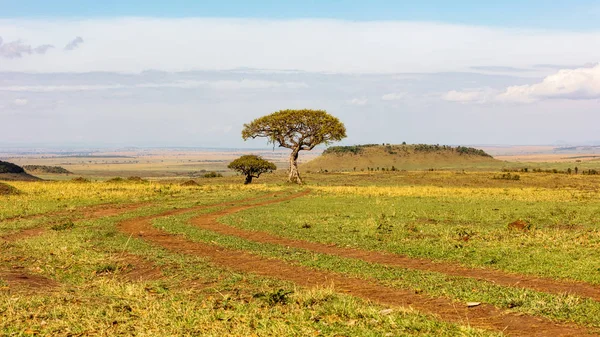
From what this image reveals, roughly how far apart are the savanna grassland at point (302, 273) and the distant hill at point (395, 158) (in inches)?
3373

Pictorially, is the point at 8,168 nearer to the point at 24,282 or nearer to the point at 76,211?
the point at 76,211

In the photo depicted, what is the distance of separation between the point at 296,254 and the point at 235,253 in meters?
1.91

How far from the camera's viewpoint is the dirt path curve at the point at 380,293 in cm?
887

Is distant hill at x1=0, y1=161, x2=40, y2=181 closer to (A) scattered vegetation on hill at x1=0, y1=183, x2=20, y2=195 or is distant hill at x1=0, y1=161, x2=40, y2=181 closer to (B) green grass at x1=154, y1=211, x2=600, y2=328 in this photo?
(A) scattered vegetation on hill at x1=0, y1=183, x2=20, y2=195

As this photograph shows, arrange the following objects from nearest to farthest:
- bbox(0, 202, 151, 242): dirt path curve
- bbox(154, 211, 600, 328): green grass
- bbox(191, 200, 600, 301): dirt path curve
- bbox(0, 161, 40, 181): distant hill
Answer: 1. bbox(154, 211, 600, 328): green grass
2. bbox(191, 200, 600, 301): dirt path curve
3. bbox(0, 202, 151, 242): dirt path curve
4. bbox(0, 161, 40, 181): distant hill

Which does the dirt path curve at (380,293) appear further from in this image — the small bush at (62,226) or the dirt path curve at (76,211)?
the dirt path curve at (76,211)

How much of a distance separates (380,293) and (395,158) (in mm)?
107913

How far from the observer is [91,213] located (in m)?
29.7

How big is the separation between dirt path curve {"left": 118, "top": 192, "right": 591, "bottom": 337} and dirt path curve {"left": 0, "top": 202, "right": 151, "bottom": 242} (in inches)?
219

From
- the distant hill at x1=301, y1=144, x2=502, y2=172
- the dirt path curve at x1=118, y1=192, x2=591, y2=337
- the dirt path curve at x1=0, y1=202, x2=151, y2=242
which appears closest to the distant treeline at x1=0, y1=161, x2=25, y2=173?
the distant hill at x1=301, y1=144, x2=502, y2=172

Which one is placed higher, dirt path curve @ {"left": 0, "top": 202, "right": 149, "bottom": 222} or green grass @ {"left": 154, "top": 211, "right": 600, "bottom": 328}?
green grass @ {"left": 154, "top": 211, "right": 600, "bottom": 328}

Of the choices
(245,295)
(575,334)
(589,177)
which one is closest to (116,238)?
(245,295)

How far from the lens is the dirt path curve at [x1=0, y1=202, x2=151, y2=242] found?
818 inches

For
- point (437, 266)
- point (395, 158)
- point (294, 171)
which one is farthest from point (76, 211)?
point (395, 158)
